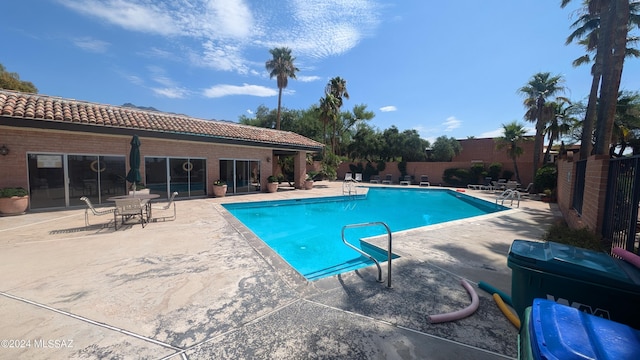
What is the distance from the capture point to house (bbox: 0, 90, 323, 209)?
860 cm

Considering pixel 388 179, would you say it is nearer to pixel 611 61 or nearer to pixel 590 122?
pixel 590 122

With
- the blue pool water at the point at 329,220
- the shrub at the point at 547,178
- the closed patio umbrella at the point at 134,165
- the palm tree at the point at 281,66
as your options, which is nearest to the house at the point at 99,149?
the closed patio umbrella at the point at 134,165

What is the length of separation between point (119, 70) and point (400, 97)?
20832 mm

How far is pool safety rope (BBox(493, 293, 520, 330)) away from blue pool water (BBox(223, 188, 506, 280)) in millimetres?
2119

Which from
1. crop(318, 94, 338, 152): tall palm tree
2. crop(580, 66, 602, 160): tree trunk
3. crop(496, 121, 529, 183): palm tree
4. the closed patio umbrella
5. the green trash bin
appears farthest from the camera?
crop(318, 94, 338, 152): tall palm tree

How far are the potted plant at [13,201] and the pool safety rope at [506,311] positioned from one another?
13346 mm

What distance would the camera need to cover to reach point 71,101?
1056 centimetres

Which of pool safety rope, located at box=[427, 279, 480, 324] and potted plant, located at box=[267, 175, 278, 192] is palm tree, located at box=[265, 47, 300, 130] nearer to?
potted plant, located at box=[267, 175, 278, 192]

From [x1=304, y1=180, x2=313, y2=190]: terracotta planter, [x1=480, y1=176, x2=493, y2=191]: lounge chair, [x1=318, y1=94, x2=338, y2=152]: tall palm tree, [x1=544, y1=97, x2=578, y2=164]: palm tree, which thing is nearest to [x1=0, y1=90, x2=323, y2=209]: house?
[x1=304, y1=180, x2=313, y2=190]: terracotta planter

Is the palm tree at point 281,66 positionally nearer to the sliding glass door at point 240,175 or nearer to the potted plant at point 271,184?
the sliding glass door at point 240,175

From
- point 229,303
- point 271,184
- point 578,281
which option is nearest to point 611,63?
point 578,281

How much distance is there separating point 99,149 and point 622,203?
1556 centimetres

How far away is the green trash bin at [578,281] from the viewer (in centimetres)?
186

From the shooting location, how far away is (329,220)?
998cm
